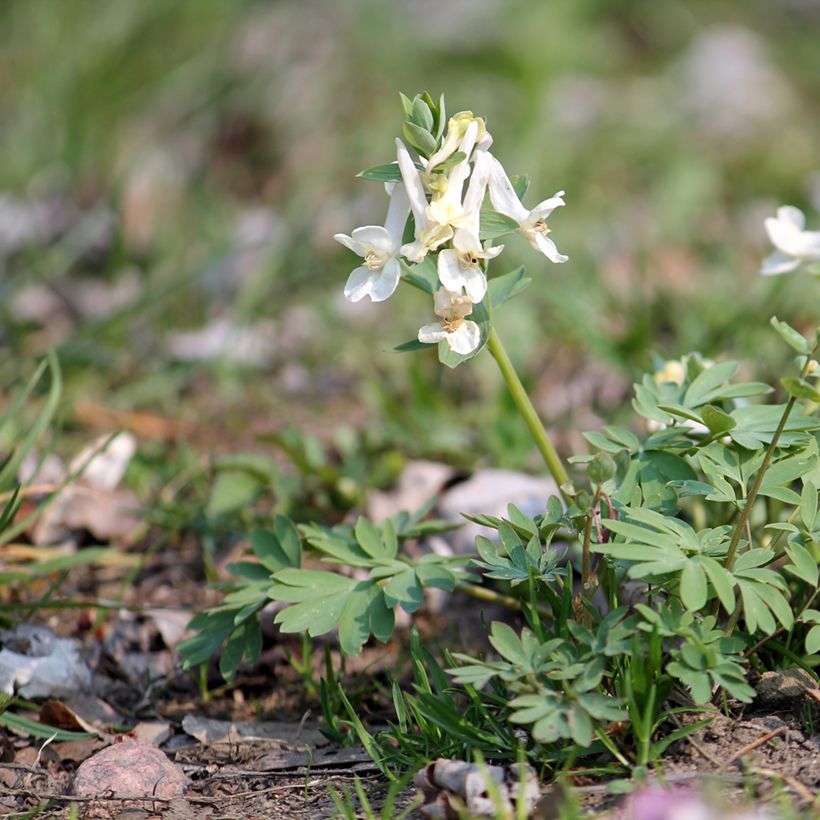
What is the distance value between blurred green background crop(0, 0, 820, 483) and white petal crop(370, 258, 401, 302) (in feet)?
2.70

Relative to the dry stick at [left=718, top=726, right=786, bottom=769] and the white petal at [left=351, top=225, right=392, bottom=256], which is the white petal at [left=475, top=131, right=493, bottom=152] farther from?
the dry stick at [left=718, top=726, right=786, bottom=769]

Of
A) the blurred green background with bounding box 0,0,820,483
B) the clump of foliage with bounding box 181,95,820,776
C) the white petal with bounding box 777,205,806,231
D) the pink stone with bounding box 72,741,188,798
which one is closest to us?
the clump of foliage with bounding box 181,95,820,776

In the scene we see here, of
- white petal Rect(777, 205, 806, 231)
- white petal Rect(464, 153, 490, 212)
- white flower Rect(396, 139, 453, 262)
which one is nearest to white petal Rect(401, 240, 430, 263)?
white flower Rect(396, 139, 453, 262)

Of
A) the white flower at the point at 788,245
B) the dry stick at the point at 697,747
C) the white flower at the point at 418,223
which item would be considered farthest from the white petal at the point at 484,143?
the dry stick at the point at 697,747

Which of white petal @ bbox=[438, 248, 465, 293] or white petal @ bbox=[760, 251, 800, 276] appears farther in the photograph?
white petal @ bbox=[760, 251, 800, 276]

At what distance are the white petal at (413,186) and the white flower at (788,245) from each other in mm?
724

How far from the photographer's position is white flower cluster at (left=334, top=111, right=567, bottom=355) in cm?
175

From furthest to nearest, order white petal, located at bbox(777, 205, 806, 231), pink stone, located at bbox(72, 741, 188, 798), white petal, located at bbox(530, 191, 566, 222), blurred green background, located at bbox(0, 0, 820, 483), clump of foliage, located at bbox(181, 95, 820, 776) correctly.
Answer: blurred green background, located at bbox(0, 0, 820, 483)
white petal, located at bbox(777, 205, 806, 231)
pink stone, located at bbox(72, 741, 188, 798)
white petal, located at bbox(530, 191, 566, 222)
clump of foliage, located at bbox(181, 95, 820, 776)

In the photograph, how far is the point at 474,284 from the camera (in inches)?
69.6

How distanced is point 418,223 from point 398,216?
0.24 feet

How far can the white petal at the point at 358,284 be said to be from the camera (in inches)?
71.7

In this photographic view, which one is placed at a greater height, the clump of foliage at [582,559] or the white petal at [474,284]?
the white petal at [474,284]

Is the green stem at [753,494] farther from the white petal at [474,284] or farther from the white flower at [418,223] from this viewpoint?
the white flower at [418,223]

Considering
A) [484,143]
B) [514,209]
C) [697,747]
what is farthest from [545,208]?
[697,747]
